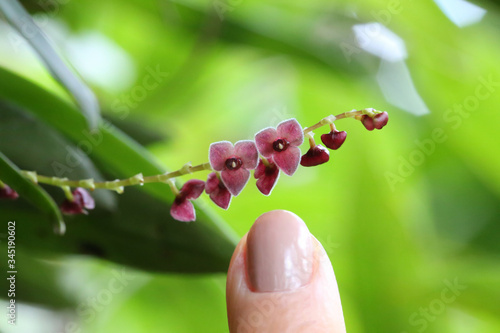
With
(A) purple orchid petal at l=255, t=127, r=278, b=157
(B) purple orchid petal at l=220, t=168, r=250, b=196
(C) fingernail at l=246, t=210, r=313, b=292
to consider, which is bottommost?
(C) fingernail at l=246, t=210, r=313, b=292

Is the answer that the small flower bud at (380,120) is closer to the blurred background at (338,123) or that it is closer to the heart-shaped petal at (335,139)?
the heart-shaped petal at (335,139)

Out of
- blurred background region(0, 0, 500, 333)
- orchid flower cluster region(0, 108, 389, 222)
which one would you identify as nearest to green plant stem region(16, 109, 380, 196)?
orchid flower cluster region(0, 108, 389, 222)

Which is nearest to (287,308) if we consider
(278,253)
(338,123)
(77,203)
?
(278,253)

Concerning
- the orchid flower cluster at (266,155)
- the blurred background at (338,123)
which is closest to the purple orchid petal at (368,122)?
the orchid flower cluster at (266,155)

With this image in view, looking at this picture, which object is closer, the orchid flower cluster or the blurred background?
the orchid flower cluster

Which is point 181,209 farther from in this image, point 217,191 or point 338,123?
point 338,123

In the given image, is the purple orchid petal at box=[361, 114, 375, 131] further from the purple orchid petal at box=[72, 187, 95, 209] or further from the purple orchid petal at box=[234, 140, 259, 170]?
the purple orchid petal at box=[72, 187, 95, 209]

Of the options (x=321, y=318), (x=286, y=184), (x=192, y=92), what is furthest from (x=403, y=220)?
(x=321, y=318)

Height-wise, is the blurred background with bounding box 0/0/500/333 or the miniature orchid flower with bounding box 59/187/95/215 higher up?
the blurred background with bounding box 0/0/500/333
